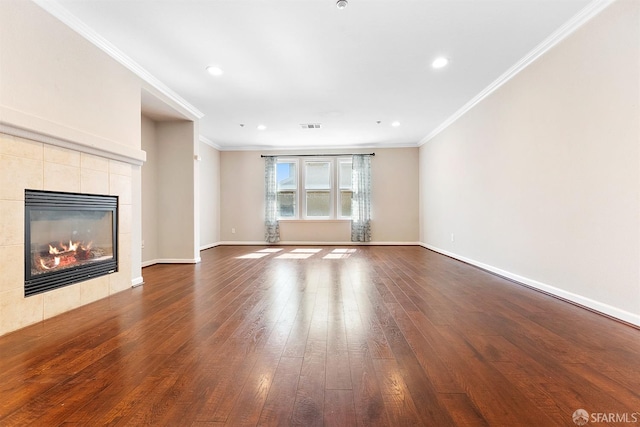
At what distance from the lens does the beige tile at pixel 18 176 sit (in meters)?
2.01

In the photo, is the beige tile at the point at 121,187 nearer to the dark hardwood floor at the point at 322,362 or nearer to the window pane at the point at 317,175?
the dark hardwood floor at the point at 322,362

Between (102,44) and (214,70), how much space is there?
3.49 ft

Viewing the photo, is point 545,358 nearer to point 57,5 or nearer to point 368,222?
point 57,5

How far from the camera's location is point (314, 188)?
7.60 meters

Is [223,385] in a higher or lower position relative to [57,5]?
lower

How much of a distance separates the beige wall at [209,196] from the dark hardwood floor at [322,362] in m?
3.91

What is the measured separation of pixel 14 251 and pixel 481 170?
16.9 feet

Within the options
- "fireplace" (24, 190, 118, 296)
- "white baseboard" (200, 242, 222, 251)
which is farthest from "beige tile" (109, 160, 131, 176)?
"white baseboard" (200, 242, 222, 251)

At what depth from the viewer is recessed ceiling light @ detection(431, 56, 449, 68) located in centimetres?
315

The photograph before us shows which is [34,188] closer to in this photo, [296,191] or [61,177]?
[61,177]

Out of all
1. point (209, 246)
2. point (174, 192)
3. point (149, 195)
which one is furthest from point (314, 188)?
point (149, 195)

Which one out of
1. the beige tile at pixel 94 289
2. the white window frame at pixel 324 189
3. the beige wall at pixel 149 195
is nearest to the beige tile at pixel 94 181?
the beige tile at pixel 94 289

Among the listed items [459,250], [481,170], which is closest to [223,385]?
[481,170]

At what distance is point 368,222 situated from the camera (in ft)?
24.0
